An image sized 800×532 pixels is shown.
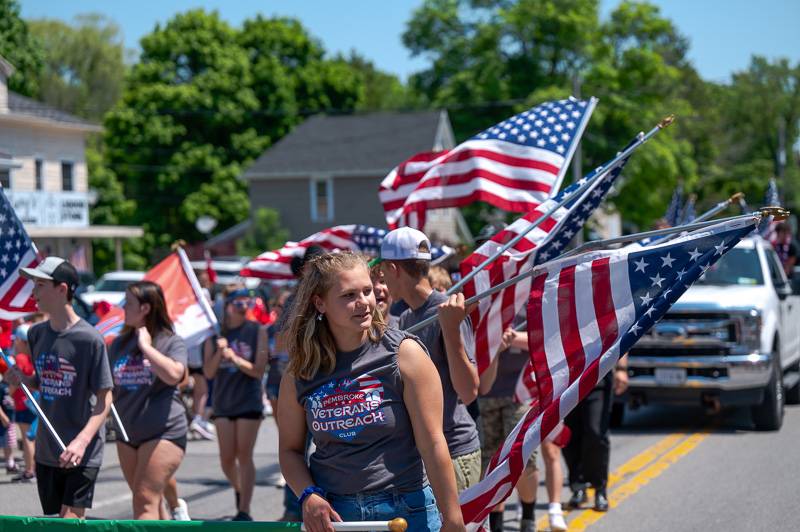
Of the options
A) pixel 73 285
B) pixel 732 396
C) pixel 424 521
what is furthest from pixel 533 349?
pixel 732 396

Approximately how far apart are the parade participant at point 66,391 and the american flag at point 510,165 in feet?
12.4

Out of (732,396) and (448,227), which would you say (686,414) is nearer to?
(732,396)

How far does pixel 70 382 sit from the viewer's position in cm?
608

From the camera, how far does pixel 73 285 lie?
6227mm

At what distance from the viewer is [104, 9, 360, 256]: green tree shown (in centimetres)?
4925

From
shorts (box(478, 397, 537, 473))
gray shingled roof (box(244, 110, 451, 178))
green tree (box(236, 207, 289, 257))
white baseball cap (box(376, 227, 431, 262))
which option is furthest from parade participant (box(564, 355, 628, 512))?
gray shingled roof (box(244, 110, 451, 178))

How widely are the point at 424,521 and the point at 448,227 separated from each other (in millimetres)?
42203

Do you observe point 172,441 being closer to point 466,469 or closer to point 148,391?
point 148,391

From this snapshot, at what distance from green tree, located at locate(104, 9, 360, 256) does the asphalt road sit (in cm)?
3683

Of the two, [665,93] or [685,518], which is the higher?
[665,93]

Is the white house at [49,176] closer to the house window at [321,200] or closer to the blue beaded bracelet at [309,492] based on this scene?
the house window at [321,200]

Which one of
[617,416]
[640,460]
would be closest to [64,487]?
[640,460]

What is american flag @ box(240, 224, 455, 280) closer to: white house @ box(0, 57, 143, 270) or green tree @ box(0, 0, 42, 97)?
white house @ box(0, 57, 143, 270)

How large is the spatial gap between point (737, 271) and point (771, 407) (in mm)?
1912
